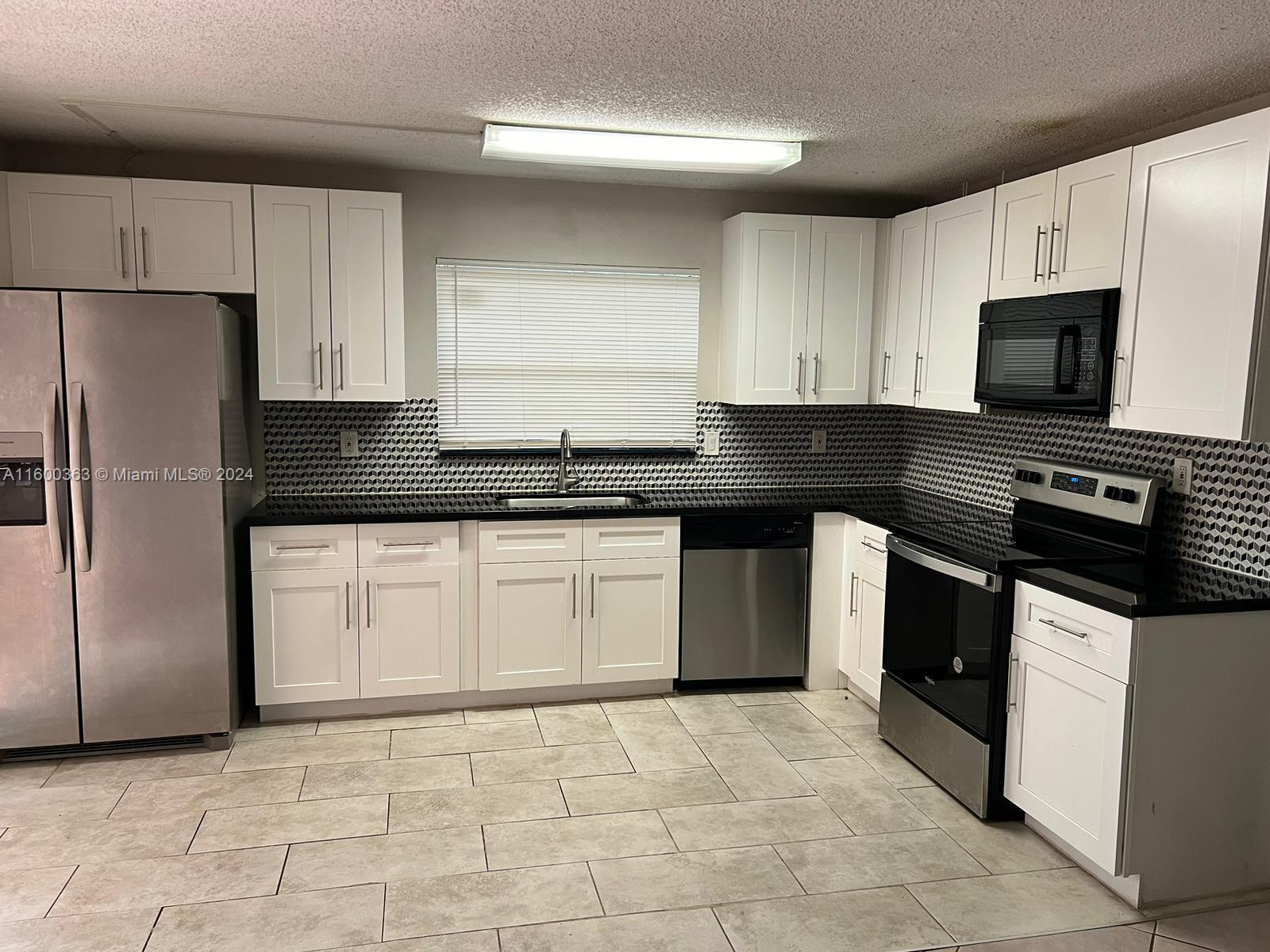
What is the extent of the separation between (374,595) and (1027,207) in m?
2.90

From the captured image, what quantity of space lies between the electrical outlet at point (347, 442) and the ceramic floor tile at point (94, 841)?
5.52 feet

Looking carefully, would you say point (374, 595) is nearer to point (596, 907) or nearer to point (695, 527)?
point (695, 527)

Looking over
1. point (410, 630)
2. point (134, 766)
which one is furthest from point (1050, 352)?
point (134, 766)

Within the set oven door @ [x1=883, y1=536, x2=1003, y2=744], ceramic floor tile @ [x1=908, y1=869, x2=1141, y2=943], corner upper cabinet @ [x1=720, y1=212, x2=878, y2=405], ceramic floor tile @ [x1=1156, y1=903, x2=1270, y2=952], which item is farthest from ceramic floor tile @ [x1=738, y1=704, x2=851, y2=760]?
corner upper cabinet @ [x1=720, y1=212, x2=878, y2=405]

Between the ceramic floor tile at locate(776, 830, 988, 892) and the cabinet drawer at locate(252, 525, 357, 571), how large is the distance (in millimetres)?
2040

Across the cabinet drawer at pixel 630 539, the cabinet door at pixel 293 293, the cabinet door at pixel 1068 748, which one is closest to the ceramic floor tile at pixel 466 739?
the cabinet drawer at pixel 630 539

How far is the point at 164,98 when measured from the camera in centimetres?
308

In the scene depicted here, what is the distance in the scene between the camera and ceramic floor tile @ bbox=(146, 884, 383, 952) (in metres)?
2.40

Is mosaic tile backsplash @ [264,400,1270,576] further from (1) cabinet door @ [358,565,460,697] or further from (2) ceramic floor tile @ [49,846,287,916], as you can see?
(2) ceramic floor tile @ [49,846,287,916]

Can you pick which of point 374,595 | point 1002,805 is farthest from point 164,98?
point 1002,805

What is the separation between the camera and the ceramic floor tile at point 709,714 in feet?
12.7

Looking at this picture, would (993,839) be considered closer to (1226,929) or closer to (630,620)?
→ (1226,929)

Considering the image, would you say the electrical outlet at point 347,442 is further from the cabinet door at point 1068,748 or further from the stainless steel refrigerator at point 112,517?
the cabinet door at point 1068,748

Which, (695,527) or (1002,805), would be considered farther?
(695,527)
